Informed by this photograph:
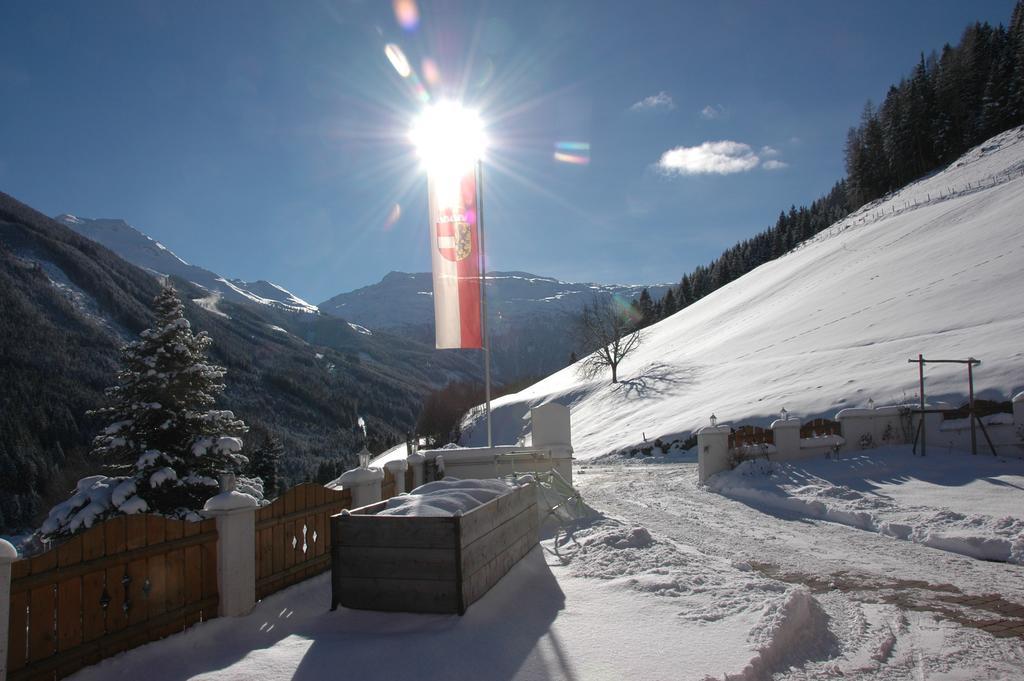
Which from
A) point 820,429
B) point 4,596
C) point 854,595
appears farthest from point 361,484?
point 820,429

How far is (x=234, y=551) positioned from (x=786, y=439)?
46.8 feet

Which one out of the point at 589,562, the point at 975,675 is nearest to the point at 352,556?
the point at 589,562

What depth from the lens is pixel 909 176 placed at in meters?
72.4

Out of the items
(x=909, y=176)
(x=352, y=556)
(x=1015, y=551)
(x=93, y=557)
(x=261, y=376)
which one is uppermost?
(x=909, y=176)

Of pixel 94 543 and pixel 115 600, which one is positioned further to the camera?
pixel 115 600

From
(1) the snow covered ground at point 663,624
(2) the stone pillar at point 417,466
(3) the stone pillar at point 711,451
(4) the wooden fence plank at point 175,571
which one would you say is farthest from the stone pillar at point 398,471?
(3) the stone pillar at point 711,451

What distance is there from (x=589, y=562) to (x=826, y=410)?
51.3 ft

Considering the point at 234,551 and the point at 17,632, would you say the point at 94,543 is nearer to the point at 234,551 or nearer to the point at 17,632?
the point at 17,632

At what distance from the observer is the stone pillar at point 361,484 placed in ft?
25.8

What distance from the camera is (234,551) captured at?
5660 mm

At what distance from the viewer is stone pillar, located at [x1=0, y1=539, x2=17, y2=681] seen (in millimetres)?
3713

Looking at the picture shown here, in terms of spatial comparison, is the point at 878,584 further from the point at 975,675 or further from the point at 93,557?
the point at 93,557

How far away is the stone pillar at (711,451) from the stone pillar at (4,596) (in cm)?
1427

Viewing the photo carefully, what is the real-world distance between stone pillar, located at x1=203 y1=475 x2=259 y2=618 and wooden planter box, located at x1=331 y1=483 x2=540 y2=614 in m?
0.92
